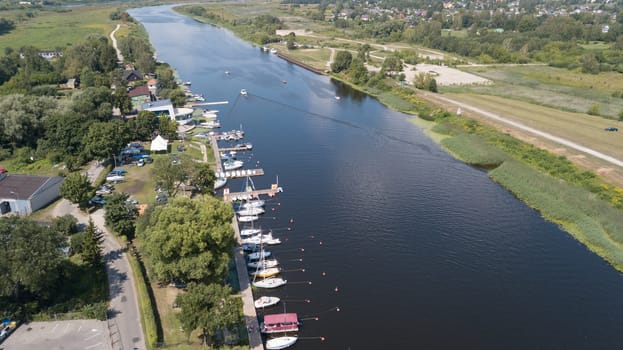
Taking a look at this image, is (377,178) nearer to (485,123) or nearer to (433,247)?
(433,247)

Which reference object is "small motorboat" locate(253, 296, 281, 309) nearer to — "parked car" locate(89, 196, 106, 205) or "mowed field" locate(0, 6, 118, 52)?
"parked car" locate(89, 196, 106, 205)

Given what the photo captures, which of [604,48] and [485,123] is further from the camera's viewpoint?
[604,48]

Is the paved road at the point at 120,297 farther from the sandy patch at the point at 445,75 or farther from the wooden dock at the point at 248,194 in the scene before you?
the sandy patch at the point at 445,75

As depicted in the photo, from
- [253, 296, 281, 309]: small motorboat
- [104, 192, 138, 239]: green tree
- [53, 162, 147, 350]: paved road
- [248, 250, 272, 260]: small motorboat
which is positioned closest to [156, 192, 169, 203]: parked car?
[104, 192, 138, 239]: green tree

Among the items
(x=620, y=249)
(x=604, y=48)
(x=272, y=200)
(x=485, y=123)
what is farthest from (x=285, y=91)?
(x=604, y=48)

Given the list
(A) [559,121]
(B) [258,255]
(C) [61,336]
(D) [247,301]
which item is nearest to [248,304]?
(D) [247,301]

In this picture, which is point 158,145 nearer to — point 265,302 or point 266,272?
point 266,272

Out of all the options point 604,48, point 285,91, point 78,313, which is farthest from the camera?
point 604,48
